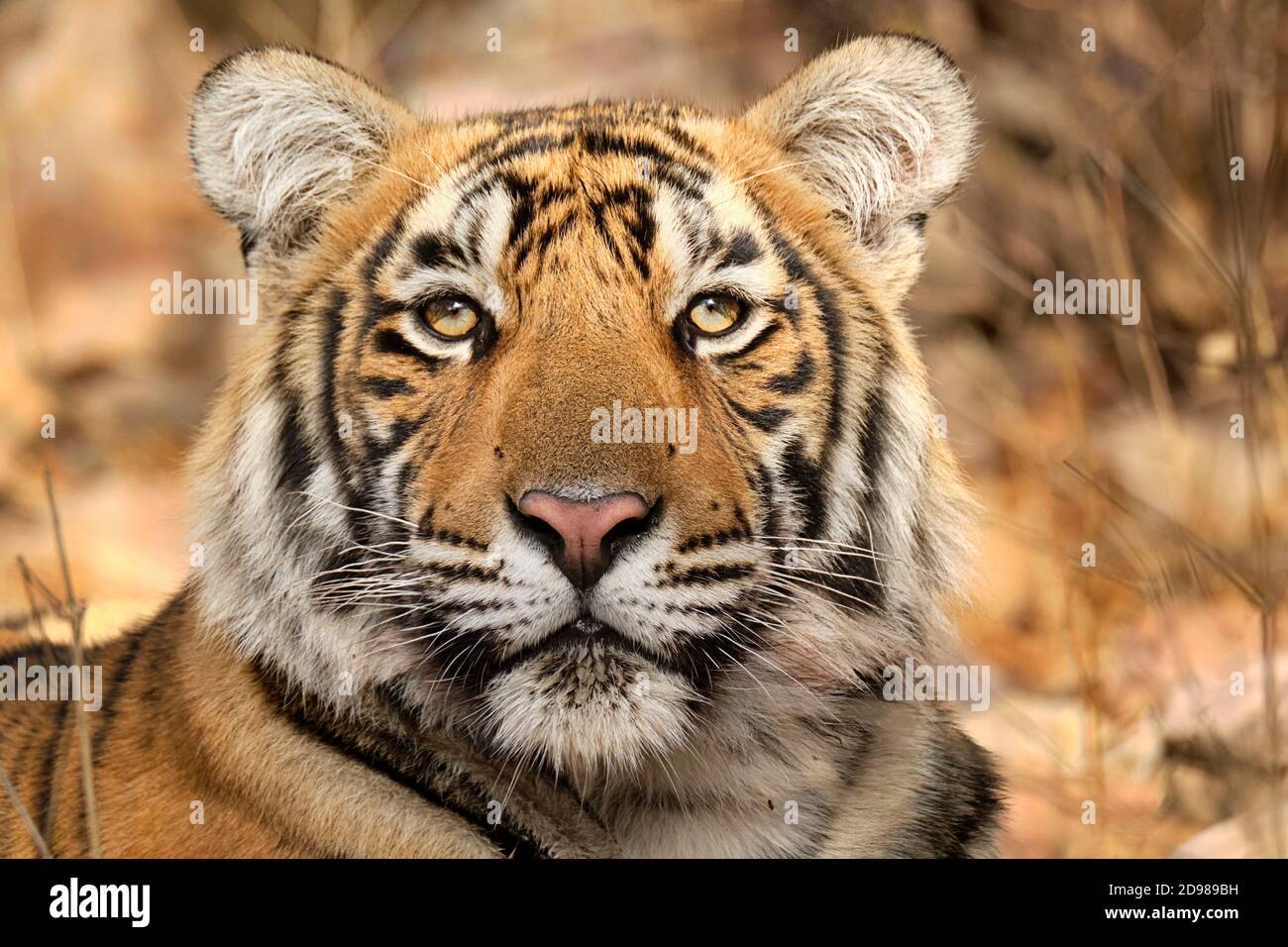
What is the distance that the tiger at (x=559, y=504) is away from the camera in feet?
7.38

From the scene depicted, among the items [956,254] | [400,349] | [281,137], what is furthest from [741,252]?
[956,254]

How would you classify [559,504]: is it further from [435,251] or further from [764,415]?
[435,251]

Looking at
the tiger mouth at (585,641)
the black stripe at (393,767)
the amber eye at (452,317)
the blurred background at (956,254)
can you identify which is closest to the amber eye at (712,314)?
the amber eye at (452,317)

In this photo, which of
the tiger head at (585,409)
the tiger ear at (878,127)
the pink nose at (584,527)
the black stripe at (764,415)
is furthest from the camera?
the tiger ear at (878,127)

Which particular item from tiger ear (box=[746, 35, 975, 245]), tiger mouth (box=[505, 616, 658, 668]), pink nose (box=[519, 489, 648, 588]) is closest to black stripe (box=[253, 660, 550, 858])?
tiger mouth (box=[505, 616, 658, 668])

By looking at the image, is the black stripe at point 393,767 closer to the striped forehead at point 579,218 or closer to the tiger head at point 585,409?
the tiger head at point 585,409

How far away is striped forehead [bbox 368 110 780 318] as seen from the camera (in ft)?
8.23

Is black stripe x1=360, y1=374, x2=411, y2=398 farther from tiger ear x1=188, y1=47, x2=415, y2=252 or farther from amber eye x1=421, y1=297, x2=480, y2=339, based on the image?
tiger ear x1=188, y1=47, x2=415, y2=252

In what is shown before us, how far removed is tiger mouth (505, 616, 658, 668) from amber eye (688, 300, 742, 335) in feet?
2.05

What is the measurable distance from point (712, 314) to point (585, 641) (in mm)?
681

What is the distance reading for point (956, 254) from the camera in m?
6.71

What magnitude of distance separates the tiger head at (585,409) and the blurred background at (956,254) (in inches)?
91.4

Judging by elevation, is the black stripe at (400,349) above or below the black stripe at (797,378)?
above

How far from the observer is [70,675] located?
2867 mm
